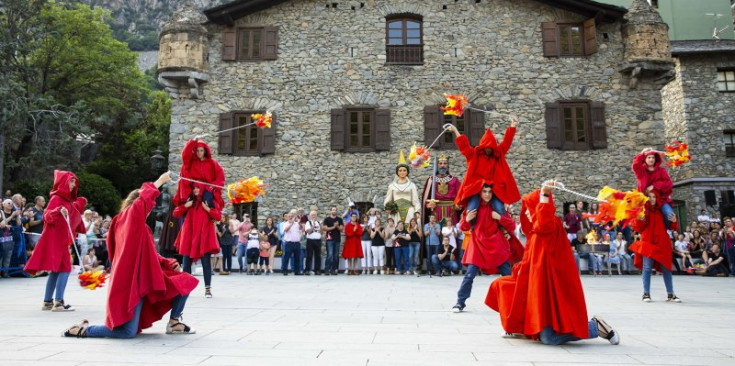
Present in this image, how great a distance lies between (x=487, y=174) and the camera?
6.97m

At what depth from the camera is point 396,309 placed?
22.5ft

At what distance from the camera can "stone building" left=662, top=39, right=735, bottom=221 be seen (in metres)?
24.9

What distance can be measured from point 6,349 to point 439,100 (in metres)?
17.6

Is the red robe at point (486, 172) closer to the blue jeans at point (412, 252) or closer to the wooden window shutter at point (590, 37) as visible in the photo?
the blue jeans at point (412, 252)

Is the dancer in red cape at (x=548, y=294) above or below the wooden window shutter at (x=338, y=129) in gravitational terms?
below

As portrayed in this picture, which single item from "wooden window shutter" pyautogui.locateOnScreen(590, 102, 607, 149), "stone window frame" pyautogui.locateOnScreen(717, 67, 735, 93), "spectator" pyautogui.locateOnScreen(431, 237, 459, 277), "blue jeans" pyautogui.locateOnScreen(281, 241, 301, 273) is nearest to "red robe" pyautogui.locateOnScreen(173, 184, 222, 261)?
"blue jeans" pyautogui.locateOnScreen(281, 241, 301, 273)

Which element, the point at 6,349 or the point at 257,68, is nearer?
the point at 6,349

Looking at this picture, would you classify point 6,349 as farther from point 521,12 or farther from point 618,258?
point 521,12

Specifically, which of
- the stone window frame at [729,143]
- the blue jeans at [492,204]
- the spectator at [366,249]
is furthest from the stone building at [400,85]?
the blue jeans at [492,204]

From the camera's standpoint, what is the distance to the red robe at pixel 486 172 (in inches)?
269

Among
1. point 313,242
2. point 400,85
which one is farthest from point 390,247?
point 400,85

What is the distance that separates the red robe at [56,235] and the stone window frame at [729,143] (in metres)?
27.9

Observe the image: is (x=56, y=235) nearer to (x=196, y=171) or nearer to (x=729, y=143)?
(x=196, y=171)

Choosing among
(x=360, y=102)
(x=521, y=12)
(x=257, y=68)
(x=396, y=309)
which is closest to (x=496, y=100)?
(x=521, y=12)
